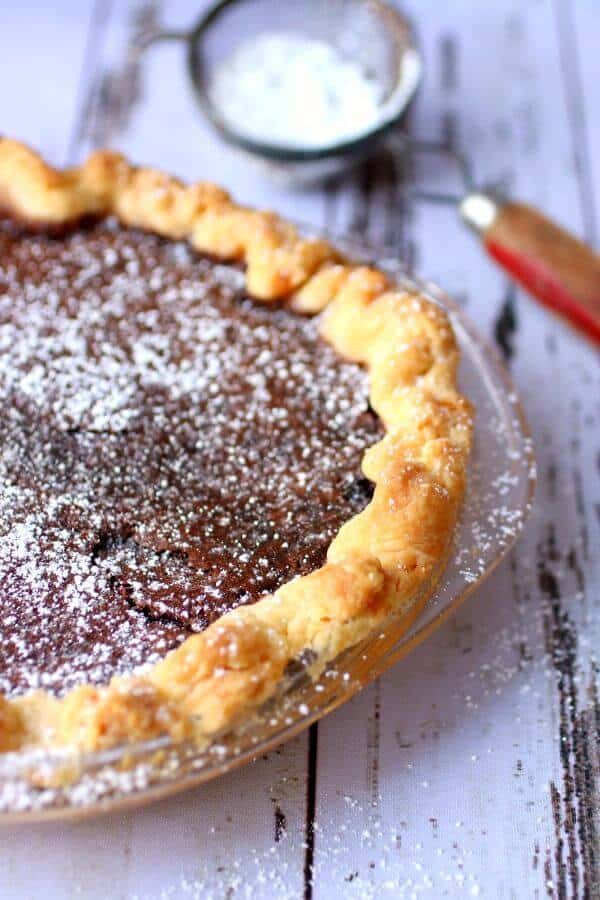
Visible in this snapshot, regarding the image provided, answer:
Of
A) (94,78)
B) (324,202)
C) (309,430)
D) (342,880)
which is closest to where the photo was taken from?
(342,880)

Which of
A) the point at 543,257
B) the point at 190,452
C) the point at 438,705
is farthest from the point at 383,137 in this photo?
the point at 438,705

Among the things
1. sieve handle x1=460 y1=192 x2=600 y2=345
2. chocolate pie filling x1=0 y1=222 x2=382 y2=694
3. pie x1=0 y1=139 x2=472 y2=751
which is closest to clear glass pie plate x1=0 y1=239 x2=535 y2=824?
pie x1=0 y1=139 x2=472 y2=751

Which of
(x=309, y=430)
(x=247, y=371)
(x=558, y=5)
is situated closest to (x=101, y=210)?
(x=247, y=371)

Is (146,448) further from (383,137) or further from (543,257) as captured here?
Result: (383,137)

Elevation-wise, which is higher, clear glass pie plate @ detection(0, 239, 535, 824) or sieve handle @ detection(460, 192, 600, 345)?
sieve handle @ detection(460, 192, 600, 345)

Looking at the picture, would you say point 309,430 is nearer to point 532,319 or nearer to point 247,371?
point 247,371

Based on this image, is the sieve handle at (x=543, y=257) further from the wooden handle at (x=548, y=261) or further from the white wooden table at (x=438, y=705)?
the white wooden table at (x=438, y=705)

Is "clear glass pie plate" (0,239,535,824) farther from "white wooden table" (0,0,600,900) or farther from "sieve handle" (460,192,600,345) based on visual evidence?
"sieve handle" (460,192,600,345)
